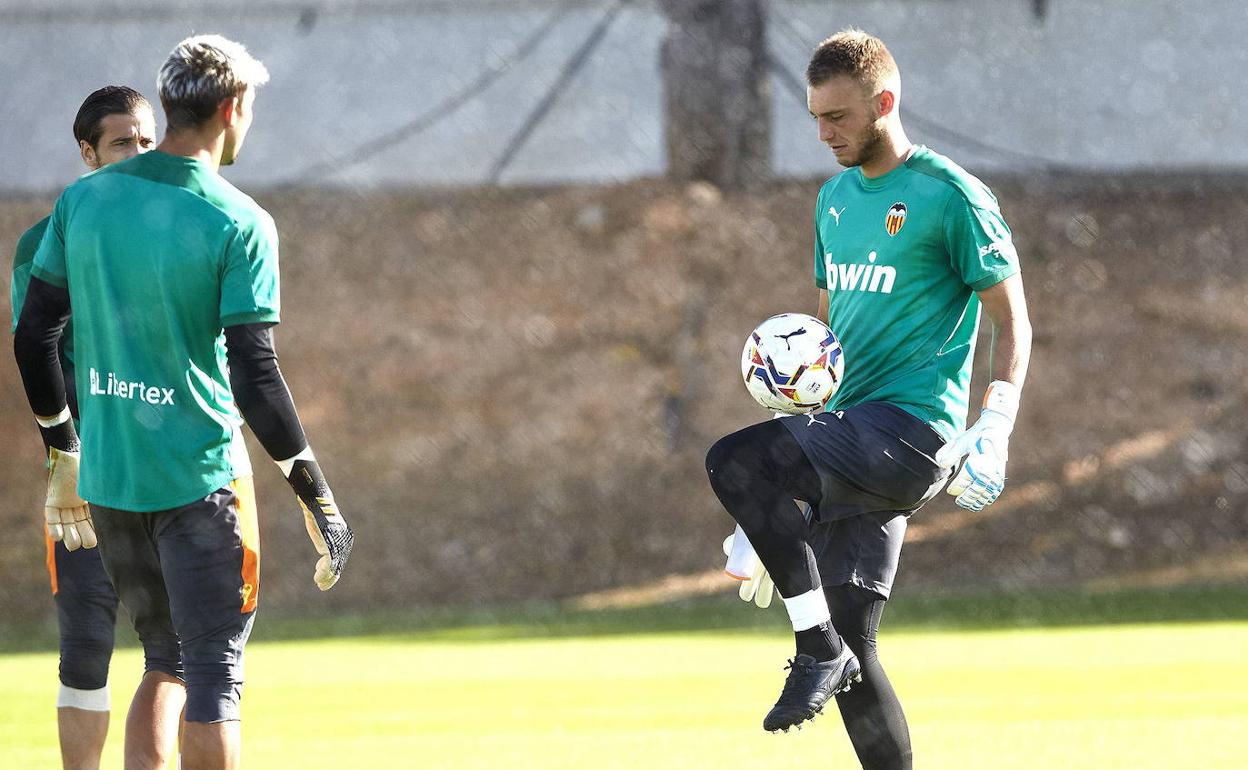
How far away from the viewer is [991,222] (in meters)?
5.27

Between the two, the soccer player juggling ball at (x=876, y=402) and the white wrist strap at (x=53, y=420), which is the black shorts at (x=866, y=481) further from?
the white wrist strap at (x=53, y=420)

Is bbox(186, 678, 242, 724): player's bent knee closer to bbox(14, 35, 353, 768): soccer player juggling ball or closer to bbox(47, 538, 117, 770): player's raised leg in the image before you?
bbox(14, 35, 353, 768): soccer player juggling ball

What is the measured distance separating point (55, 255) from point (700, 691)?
576cm

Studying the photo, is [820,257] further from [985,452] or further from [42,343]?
[42,343]

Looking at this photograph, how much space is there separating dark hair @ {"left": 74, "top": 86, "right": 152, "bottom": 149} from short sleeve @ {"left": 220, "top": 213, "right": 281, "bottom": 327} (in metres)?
1.42

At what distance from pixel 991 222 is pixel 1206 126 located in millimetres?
17339

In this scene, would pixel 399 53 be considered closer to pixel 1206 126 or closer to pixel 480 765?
pixel 1206 126

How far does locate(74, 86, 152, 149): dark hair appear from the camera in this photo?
564 centimetres

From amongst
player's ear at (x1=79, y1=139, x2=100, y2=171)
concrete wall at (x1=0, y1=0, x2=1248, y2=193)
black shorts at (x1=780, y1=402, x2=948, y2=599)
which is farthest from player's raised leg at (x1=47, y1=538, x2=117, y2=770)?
concrete wall at (x1=0, y1=0, x2=1248, y2=193)

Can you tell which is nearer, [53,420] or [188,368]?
[188,368]

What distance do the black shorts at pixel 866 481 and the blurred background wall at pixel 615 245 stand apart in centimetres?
1241

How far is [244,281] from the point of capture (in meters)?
4.47

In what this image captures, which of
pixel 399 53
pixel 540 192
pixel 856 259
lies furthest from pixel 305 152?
pixel 856 259

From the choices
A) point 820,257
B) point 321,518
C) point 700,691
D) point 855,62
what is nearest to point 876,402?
point 820,257
